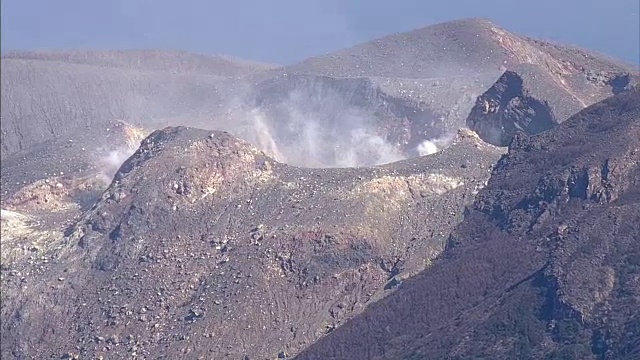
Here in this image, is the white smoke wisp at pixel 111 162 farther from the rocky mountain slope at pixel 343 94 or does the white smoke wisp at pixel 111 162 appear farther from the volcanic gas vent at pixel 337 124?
the volcanic gas vent at pixel 337 124

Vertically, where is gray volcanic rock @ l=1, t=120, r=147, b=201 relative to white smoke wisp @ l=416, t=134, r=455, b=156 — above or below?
above

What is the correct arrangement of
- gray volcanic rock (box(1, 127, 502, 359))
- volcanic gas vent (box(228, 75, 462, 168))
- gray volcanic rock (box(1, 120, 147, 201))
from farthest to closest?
volcanic gas vent (box(228, 75, 462, 168))
gray volcanic rock (box(1, 120, 147, 201))
gray volcanic rock (box(1, 127, 502, 359))

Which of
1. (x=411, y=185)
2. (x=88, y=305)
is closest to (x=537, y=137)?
(x=411, y=185)

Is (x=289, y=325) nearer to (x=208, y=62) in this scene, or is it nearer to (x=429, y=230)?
(x=429, y=230)

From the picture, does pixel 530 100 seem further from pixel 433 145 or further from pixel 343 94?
pixel 343 94

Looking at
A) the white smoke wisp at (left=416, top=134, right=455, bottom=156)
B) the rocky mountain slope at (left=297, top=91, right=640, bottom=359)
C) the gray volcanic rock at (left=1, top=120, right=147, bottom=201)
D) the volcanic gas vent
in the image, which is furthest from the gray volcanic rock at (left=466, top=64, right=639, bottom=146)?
the gray volcanic rock at (left=1, top=120, right=147, bottom=201)

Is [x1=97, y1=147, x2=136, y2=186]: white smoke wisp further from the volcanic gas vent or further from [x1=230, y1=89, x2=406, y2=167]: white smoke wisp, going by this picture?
[x1=230, y1=89, x2=406, y2=167]: white smoke wisp

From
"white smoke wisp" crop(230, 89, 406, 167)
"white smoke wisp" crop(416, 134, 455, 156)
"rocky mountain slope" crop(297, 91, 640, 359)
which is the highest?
"rocky mountain slope" crop(297, 91, 640, 359)
